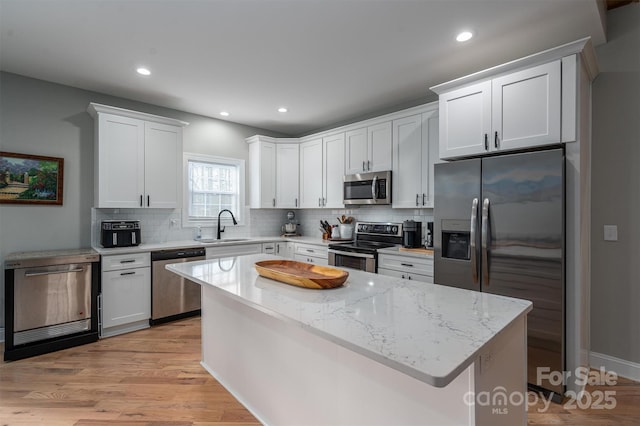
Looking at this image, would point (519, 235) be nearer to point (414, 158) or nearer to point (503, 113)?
point (503, 113)

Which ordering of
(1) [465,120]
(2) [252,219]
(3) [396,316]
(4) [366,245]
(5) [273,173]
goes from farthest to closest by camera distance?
(2) [252,219] → (5) [273,173] → (4) [366,245] → (1) [465,120] → (3) [396,316]

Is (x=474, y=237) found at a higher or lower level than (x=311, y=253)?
higher

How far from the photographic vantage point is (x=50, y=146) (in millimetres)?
3408

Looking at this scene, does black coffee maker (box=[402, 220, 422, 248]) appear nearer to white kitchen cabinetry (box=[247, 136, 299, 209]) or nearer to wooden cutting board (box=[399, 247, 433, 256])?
wooden cutting board (box=[399, 247, 433, 256])

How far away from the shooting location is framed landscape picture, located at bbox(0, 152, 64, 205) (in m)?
3.17

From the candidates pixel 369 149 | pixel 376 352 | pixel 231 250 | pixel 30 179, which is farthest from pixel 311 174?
pixel 376 352

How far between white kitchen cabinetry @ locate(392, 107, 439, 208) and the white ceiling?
16.0 inches

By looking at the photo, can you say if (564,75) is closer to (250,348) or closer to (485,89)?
(485,89)

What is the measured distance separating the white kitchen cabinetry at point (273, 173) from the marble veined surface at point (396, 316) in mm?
3020

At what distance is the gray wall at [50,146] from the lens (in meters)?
3.19

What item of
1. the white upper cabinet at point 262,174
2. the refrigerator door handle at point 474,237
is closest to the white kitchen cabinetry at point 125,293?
the white upper cabinet at point 262,174

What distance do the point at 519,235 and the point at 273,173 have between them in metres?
3.53

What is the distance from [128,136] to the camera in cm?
364

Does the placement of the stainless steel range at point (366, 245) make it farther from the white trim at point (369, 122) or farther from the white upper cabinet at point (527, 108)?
the white upper cabinet at point (527, 108)
